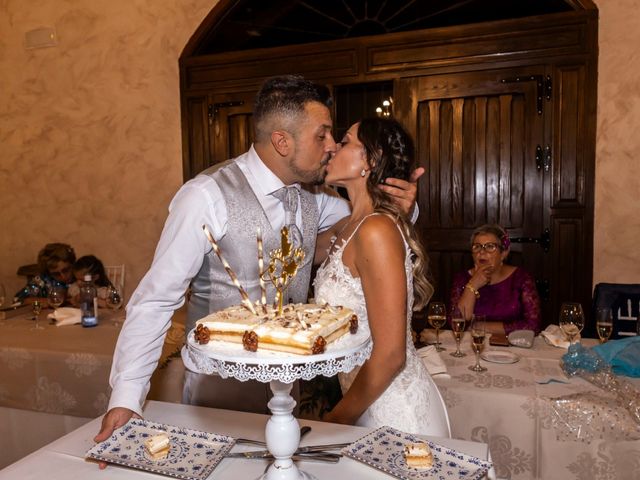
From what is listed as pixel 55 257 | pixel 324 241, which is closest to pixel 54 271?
pixel 55 257

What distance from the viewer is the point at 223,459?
1277mm

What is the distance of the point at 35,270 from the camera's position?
5.67 metres

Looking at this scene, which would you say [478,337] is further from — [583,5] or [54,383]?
[583,5]

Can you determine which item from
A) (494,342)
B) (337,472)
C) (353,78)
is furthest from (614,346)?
(353,78)

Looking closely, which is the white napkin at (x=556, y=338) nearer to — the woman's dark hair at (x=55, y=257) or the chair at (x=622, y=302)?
the chair at (x=622, y=302)

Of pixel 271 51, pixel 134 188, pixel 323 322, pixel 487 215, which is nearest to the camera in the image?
pixel 323 322

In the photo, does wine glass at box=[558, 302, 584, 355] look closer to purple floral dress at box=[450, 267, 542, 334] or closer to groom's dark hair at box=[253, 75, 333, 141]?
purple floral dress at box=[450, 267, 542, 334]

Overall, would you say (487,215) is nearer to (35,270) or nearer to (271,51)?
Answer: (271,51)

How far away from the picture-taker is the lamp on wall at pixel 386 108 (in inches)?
188

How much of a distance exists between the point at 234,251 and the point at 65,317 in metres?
2.07

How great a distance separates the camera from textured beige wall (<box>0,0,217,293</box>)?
5434 mm

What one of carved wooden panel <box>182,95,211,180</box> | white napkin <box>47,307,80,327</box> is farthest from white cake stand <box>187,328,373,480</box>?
carved wooden panel <box>182,95,211,180</box>

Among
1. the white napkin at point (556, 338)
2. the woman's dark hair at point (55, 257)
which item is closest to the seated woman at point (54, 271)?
the woman's dark hair at point (55, 257)

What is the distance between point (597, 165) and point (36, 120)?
5410 millimetres
